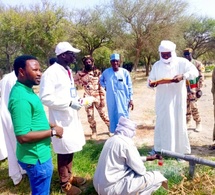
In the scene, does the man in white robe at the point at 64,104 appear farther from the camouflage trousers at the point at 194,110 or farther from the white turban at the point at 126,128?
the camouflage trousers at the point at 194,110

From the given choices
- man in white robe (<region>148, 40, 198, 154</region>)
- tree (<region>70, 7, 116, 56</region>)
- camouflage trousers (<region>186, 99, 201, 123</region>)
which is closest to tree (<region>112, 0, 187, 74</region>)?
tree (<region>70, 7, 116, 56</region>)

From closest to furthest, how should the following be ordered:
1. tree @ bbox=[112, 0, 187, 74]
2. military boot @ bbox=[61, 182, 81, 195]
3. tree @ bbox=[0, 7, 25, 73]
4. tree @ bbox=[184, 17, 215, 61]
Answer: military boot @ bbox=[61, 182, 81, 195] → tree @ bbox=[0, 7, 25, 73] → tree @ bbox=[112, 0, 187, 74] → tree @ bbox=[184, 17, 215, 61]

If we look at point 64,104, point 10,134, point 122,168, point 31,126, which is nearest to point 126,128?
point 122,168

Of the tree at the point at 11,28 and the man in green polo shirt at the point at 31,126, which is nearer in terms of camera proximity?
the man in green polo shirt at the point at 31,126

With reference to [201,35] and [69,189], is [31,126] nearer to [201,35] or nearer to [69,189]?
[69,189]

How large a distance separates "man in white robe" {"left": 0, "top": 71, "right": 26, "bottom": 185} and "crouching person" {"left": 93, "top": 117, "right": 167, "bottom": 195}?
151 cm

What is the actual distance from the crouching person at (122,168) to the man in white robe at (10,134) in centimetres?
151

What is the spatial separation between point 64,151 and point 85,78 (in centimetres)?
288

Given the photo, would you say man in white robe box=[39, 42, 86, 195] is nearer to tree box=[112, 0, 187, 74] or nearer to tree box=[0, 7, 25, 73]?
tree box=[0, 7, 25, 73]

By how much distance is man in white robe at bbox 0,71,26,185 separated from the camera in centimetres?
397

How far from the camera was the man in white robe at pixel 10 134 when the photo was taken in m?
3.97

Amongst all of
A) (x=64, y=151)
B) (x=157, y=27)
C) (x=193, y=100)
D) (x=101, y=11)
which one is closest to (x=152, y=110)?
(x=193, y=100)

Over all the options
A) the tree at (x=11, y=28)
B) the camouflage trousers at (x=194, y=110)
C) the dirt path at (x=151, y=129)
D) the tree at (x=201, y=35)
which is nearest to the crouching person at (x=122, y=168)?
the dirt path at (x=151, y=129)

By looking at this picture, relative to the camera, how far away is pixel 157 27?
22.0m
